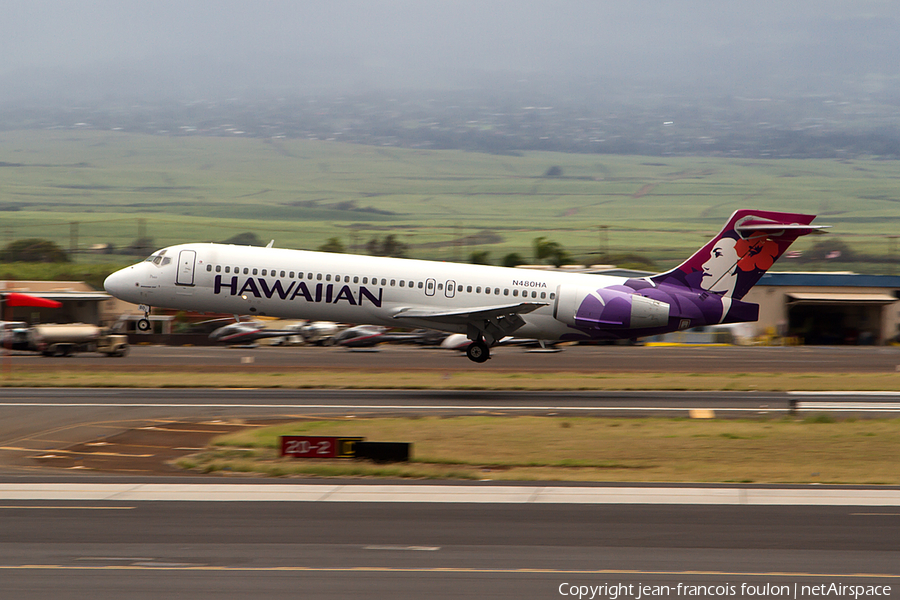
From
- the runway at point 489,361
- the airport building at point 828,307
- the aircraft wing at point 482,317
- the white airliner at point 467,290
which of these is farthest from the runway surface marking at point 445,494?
the airport building at point 828,307

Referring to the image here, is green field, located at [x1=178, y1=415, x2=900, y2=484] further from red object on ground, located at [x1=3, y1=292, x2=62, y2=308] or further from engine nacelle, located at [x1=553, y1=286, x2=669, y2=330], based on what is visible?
red object on ground, located at [x1=3, y1=292, x2=62, y2=308]

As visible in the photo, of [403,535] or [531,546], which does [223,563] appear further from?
[531,546]

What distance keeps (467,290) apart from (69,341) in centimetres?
2703

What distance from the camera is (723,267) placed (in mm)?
35625

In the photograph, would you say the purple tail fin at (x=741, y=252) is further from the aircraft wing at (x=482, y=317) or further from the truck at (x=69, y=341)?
the truck at (x=69, y=341)

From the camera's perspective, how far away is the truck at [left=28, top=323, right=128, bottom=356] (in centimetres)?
4991

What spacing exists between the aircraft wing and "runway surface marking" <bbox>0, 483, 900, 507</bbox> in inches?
643

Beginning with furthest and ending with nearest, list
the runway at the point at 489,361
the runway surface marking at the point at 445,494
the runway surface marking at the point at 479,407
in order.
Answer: the runway at the point at 489,361, the runway surface marking at the point at 479,407, the runway surface marking at the point at 445,494

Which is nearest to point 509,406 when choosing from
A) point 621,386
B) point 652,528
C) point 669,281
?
point 621,386

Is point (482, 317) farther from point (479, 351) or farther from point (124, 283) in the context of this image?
point (124, 283)

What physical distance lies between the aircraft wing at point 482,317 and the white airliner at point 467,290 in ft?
0.16

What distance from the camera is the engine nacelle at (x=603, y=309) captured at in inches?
1394

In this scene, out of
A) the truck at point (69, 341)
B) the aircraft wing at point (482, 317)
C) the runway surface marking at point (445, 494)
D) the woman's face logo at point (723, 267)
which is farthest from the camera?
the truck at point (69, 341)

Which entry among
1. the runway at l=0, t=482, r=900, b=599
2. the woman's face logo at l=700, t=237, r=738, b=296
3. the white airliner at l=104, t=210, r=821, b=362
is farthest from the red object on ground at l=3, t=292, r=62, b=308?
the woman's face logo at l=700, t=237, r=738, b=296
